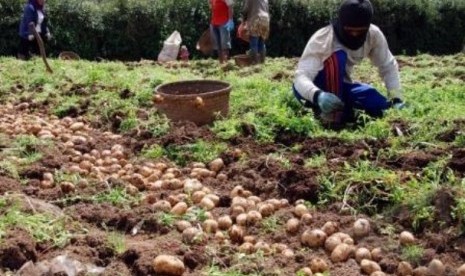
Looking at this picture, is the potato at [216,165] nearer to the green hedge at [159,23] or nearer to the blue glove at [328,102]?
the blue glove at [328,102]

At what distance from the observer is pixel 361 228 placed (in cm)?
397

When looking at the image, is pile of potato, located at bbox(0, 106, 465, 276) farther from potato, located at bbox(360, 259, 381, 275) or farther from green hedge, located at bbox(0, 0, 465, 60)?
green hedge, located at bbox(0, 0, 465, 60)

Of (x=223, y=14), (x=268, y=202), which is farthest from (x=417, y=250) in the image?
(x=223, y=14)

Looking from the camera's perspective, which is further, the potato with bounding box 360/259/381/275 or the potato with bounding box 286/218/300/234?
the potato with bounding box 286/218/300/234

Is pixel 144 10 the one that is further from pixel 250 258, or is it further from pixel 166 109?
pixel 250 258

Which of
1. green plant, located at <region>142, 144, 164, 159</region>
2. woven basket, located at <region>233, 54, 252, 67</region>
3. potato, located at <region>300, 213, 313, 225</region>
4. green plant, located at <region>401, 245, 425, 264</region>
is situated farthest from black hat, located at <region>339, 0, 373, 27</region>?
woven basket, located at <region>233, 54, 252, 67</region>

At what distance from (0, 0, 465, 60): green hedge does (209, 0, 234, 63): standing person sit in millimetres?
3392

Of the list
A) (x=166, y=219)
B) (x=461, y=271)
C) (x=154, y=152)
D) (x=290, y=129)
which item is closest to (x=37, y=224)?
(x=166, y=219)

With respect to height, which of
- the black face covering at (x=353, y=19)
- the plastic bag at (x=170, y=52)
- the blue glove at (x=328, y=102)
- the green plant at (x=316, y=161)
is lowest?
the plastic bag at (x=170, y=52)

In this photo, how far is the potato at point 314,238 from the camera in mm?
3928

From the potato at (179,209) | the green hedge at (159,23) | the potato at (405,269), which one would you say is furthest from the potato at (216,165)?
the green hedge at (159,23)

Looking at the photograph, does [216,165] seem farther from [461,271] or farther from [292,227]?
[461,271]

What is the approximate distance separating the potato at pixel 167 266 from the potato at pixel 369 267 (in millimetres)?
877

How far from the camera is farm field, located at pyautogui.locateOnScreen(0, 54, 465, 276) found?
3705 mm
